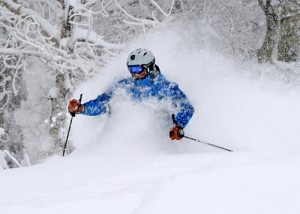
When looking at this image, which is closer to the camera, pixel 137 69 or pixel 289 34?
pixel 137 69

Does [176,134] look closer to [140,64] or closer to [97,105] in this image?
[140,64]

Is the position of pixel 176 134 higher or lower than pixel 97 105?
lower

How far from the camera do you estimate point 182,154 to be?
4898mm

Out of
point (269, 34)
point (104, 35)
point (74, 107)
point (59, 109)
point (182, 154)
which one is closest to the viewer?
point (182, 154)

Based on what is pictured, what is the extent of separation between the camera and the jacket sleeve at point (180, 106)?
18.4 feet

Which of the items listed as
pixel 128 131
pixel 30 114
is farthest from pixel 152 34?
pixel 30 114

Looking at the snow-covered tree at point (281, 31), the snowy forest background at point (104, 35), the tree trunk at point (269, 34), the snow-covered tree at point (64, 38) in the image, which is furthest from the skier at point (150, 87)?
the tree trunk at point (269, 34)

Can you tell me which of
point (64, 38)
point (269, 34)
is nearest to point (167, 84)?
point (64, 38)

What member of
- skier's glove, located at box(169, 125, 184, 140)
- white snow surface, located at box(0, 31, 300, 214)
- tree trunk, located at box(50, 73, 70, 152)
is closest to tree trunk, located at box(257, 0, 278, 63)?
white snow surface, located at box(0, 31, 300, 214)

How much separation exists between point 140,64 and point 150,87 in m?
0.32

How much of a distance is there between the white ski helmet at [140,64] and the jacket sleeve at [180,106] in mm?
332

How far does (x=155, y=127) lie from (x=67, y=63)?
342cm

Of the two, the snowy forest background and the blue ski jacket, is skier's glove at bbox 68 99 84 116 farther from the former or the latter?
the snowy forest background

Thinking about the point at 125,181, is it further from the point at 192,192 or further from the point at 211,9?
the point at 211,9
